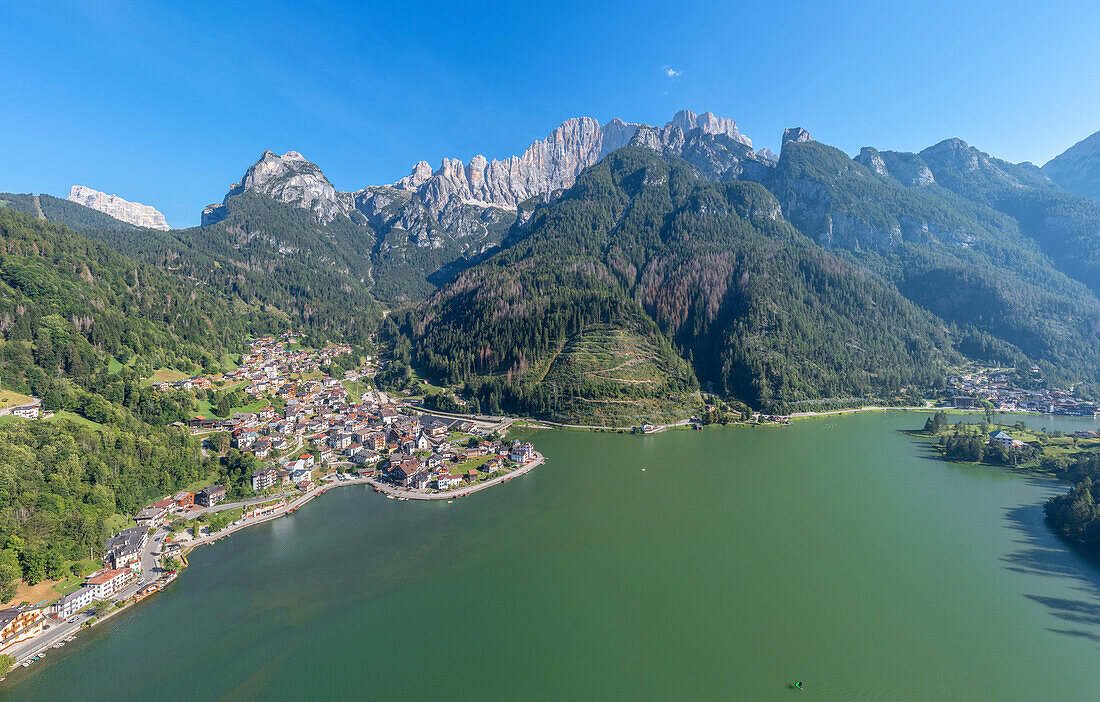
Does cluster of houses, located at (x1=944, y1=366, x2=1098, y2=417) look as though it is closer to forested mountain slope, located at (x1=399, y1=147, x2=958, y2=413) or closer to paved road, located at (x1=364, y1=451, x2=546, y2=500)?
forested mountain slope, located at (x1=399, y1=147, x2=958, y2=413)

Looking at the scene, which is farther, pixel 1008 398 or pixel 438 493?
pixel 1008 398

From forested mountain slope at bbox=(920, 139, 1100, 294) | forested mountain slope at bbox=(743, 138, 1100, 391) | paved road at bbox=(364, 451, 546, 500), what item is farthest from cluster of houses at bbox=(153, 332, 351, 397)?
forested mountain slope at bbox=(920, 139, 1100, 294)

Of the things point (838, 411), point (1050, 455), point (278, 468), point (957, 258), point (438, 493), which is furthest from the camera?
point (957, 258)

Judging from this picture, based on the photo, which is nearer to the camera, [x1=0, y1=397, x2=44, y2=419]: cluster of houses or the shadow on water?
the shadow on water

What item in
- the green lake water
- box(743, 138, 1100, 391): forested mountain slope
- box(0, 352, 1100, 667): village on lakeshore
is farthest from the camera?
box(743, 138, 1100, 391): forested mountain slope

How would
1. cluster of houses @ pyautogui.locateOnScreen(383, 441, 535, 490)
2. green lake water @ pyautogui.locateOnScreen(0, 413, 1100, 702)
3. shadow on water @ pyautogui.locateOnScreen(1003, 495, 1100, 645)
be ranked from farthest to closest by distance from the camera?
cluster of houses @ pyautogui.locateOnScreen(383, 441, 535, 490)
shadow on water @ pyautogui.locateOnScreen(1003, 495, 1100, 645)
green lake water @ pyautogui.locateOnScreen(0, 413, 1100, 702)

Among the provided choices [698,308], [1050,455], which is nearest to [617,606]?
[1050,455]

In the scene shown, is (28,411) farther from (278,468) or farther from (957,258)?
(957,258)

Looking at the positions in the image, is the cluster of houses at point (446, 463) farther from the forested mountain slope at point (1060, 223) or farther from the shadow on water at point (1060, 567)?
the forested mountain slope at point (1060, 223)
